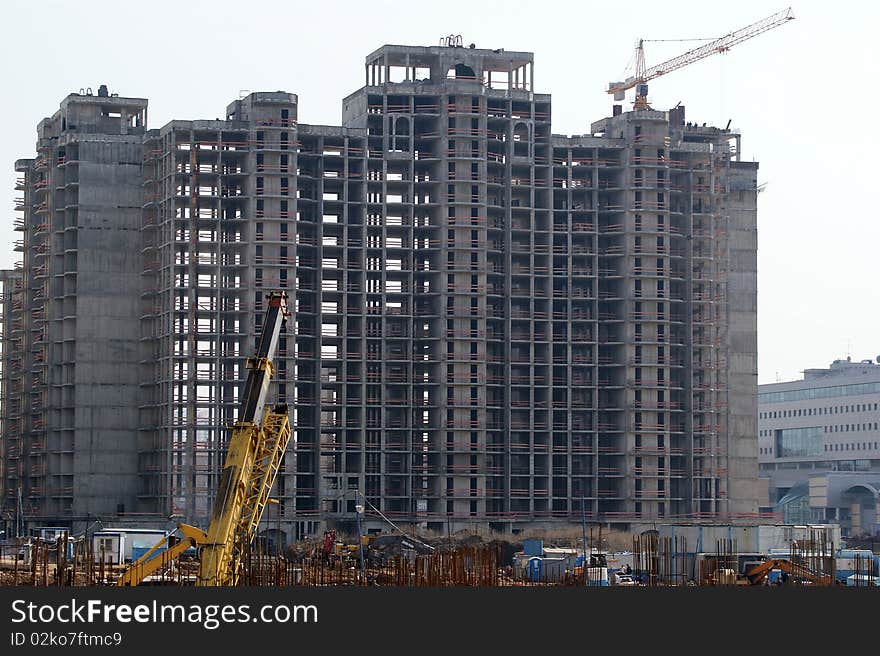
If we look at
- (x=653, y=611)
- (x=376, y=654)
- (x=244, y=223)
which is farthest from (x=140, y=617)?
(x=244, y=223)

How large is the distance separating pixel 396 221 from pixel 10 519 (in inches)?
1935

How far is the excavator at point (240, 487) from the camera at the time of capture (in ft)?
313

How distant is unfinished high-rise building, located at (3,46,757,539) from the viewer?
17650 centimetres

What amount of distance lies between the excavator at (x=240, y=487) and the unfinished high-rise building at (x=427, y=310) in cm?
6913

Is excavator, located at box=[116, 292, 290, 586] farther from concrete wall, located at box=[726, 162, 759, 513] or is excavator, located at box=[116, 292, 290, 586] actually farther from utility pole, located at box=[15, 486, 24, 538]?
concrete wall, located at box=[726, 162, 759, 513]

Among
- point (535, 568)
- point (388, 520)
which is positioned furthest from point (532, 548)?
point (535, 568)

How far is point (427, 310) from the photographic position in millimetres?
182625

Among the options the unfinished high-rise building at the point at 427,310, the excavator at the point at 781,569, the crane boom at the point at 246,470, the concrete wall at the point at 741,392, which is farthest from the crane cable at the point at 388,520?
the crane boom at the point at 246,470

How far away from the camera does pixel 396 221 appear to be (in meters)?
184

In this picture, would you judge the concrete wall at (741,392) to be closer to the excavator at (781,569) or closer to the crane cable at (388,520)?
the crane cable at (388,520)

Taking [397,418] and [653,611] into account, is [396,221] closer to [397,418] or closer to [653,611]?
[397,418]

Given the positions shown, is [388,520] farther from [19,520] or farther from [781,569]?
[781,569]

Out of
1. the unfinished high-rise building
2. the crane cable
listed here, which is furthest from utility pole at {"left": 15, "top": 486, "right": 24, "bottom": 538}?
the crane cable

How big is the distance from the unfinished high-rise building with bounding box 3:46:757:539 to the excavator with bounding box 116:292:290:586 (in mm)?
69129
